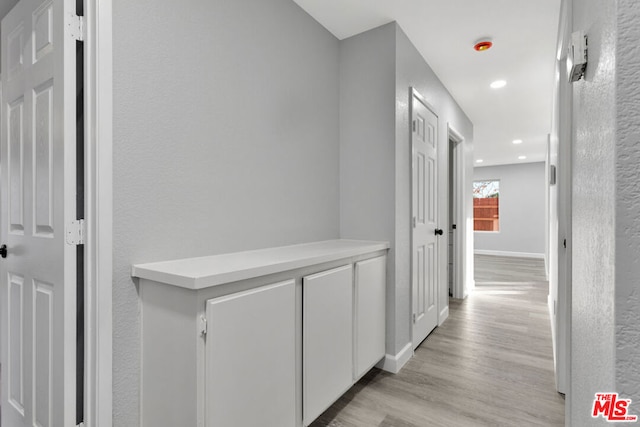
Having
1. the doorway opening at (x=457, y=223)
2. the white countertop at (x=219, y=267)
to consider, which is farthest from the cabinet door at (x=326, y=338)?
the doorway opening at (x=457, y=223)

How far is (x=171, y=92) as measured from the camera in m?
1.34

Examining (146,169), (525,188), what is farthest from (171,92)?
(525,188)

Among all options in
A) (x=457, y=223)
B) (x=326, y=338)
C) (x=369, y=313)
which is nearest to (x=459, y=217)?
(x=457, y=223)

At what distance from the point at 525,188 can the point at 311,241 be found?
8052mm

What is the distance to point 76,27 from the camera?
45.9 inches

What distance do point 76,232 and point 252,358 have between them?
2.66 ft

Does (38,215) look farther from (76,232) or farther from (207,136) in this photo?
(207,136)

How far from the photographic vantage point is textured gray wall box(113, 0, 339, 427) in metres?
1.20

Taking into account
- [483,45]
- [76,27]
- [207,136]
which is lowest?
[207,136]

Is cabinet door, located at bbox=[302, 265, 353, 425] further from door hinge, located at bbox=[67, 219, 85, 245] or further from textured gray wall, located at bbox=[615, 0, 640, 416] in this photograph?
textured gray wall, located at bbox=[615, 0, 640, 416]

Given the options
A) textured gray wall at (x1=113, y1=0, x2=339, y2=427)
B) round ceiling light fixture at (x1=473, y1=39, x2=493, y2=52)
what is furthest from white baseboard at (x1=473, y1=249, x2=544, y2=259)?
textured gray wall at (x1=113, y1=0, x2=339, y2=427)

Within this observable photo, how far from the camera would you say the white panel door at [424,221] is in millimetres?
2514

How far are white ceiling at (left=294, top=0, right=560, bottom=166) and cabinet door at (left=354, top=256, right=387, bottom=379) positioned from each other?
1690mm

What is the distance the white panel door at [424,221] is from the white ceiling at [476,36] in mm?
492
